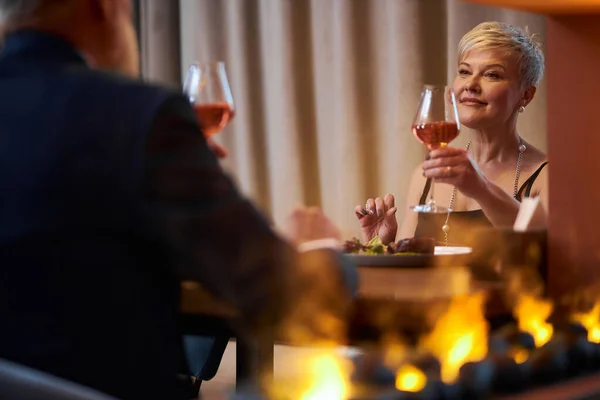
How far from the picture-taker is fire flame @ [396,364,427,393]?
1161 millimetres

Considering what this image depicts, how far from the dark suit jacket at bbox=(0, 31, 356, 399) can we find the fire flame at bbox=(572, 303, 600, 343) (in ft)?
2.05

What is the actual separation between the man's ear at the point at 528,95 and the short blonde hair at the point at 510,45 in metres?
0.02

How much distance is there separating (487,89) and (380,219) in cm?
71

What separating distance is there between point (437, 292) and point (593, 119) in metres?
0.45

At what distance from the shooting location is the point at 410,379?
46.9 inches

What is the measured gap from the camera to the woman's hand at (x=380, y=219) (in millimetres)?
2494

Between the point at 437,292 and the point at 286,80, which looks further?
the point at 286,80

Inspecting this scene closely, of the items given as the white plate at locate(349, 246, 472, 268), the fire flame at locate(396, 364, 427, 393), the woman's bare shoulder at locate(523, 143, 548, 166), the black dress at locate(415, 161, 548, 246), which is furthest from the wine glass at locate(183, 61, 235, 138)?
the woman's bare shoulder at locate(523, 143, 548, 166)

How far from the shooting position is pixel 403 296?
4.62ft

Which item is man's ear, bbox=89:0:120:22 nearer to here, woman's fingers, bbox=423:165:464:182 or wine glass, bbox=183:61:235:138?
wine glass, bbox=183:61:235:138

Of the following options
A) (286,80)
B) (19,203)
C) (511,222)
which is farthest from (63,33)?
(286,80)

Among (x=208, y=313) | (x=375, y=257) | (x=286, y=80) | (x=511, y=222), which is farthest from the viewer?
(x=286, y=80)

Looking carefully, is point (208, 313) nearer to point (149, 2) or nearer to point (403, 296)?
point (403, 296)

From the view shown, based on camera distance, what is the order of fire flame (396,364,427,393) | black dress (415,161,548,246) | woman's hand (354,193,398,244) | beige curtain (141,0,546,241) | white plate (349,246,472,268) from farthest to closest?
beige curtain (141,0,546,241) → black dress (415,161,548,246) → woman's hand (354,193,398,244) → white plate (349,246,472,268) → fire flame (396,364,427,393)
